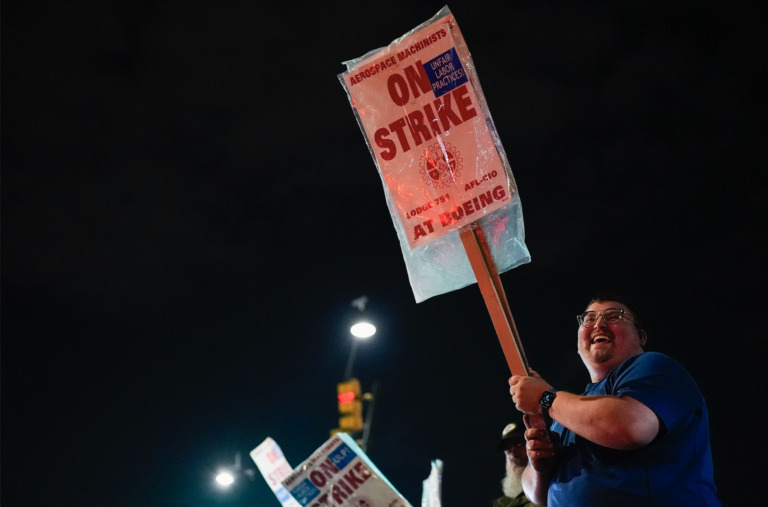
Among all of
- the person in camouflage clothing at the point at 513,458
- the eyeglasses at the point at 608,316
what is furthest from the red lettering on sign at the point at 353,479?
the person in camouflage clothing at the point at 513,458

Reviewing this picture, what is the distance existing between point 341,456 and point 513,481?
336 centimetres

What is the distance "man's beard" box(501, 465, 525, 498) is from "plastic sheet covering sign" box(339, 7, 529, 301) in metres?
3.03

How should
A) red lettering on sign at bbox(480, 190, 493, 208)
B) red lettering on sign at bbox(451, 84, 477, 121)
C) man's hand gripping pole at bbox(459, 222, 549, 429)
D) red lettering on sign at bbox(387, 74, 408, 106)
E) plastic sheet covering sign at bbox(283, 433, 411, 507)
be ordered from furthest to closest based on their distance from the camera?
red lettering on sign at bbox(387, 74, 408, 106)
red lettering on sign at bbox(451, 84, 477, 121)
red lettering on sign at bbox(480, 190, 493, 208)
man's hand gripping pole at bbox(459, 222, 549, 429)
plastic sheet covering sign at bbox(283, 433, 411, 507)

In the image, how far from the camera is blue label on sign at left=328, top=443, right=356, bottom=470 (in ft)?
8.58

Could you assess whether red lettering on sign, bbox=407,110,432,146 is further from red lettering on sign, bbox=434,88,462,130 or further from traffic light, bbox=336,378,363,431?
traffic light, bbox=336,378,363,431

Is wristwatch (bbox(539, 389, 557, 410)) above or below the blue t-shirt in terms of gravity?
above

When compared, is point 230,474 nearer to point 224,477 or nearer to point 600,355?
point 224,477

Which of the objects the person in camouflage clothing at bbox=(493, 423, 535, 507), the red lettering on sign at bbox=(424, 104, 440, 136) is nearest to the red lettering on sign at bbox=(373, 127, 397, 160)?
the red lettering on sign at bbox=(424, 104, 440, 136)

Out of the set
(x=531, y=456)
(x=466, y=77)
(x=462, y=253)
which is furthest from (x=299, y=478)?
(x=466, y=77)

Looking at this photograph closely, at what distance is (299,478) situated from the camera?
2611 millimetres

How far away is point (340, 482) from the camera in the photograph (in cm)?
259

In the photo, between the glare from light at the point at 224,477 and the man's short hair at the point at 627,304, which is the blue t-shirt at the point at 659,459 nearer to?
the man's short hair at the point at 627,304

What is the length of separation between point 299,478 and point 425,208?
166cm

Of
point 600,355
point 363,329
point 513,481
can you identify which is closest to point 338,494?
point 600,355
